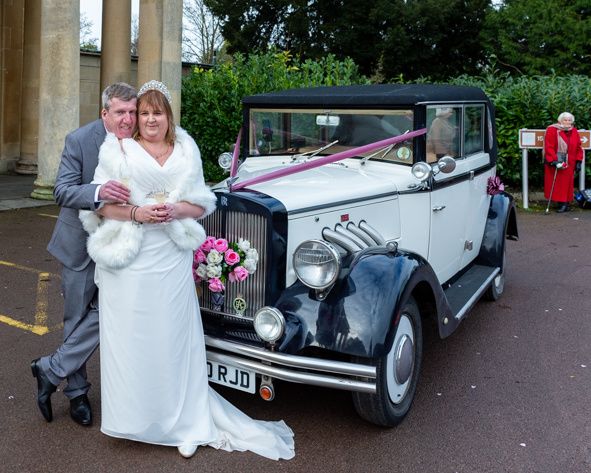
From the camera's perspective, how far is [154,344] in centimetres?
329

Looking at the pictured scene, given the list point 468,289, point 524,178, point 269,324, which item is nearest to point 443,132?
point 468,289

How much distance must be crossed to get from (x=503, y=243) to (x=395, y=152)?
220 centimetres

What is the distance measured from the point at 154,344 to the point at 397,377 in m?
1.39

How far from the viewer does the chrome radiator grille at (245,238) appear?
12.1 ft

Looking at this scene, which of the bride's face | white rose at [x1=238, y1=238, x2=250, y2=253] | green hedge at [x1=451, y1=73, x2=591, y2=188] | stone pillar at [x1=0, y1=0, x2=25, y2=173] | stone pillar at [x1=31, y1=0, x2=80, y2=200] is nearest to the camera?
the bride's face

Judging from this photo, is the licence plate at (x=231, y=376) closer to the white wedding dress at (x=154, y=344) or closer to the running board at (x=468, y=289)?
the white wedding dress at (x=154, y=344)

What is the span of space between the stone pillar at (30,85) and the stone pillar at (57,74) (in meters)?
4.89

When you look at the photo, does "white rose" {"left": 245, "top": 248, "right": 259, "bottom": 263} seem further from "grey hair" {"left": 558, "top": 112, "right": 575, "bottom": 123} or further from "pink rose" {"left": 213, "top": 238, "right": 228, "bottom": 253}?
"grey hair" {"left": 558, "top": 112, "right": 575, "bottom": 123}

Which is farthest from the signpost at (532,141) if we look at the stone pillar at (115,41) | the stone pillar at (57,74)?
the stone pillar at (115,41)

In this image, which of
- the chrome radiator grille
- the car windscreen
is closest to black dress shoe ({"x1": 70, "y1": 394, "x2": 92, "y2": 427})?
the chrome radiator grille

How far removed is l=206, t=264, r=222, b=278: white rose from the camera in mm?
3709

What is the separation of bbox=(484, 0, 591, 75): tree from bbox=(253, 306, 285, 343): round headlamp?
2157 cm

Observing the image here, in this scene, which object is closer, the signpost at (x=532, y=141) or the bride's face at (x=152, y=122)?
the bride's face at (x=152, y=122)

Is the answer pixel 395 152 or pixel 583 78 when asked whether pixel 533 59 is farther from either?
pixel 395 152
